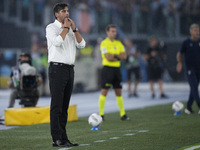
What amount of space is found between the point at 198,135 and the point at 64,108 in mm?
2441

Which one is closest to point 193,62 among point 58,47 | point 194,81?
point 194,81

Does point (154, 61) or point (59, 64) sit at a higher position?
point (59, 64)

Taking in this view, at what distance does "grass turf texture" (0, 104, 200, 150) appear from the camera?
7238 millimetres

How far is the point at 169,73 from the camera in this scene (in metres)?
27.2

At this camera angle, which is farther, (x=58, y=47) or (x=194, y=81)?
(x=194, y=81)

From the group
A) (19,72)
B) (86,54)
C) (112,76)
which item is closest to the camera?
(112,76)

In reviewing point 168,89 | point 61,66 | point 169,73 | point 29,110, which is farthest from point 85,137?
point 169,73

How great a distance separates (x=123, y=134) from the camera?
8.62 metres

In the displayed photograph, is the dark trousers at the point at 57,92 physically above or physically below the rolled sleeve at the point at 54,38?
below

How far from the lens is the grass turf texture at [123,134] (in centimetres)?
724

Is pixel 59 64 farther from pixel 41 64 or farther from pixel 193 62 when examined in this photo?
pixel 41 64

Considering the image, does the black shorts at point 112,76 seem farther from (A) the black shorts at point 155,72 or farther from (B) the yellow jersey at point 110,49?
(A) the black shorts at point 155,72

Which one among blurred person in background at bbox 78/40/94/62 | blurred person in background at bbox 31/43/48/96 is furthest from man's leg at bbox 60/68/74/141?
blurred person in background at bbox 78/40/94/62

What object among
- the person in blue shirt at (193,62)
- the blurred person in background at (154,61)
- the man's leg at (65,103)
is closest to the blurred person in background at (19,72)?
the person in blue shirt at (193,62)
